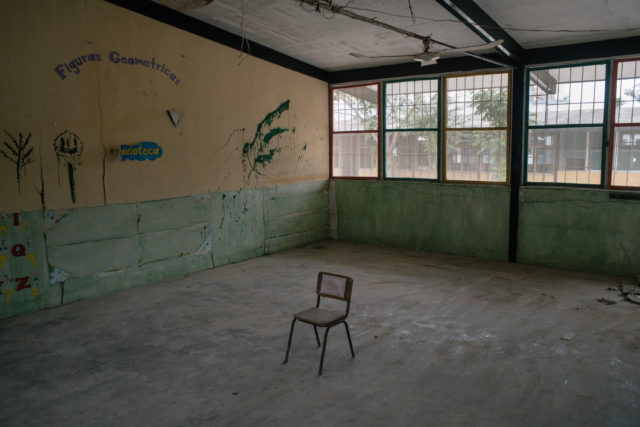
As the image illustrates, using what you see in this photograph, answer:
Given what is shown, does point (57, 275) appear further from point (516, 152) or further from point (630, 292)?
point (630, 292)

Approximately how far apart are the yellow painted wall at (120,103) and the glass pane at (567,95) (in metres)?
4.27

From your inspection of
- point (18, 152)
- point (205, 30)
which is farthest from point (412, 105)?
point (18, 152)

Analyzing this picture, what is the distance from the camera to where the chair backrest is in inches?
150

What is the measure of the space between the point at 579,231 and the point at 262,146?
5.27 metres

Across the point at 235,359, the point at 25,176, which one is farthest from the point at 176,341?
the point at 25,176

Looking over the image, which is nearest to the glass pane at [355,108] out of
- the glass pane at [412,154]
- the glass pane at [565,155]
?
the glass pane at [412,154]

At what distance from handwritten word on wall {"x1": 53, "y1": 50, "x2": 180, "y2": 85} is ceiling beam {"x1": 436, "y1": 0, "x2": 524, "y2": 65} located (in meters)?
3.71

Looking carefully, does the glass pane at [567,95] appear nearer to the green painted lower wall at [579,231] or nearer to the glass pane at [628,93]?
the glass pane at [628,93]

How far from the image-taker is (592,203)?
22.3ft

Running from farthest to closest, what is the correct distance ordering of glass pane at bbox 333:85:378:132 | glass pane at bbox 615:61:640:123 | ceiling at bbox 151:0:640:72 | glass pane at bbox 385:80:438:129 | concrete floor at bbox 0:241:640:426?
glass pane at bbox 333:85:378:132, glass pane at bbox 385:80:438:129, glass pane at bbox 615:61:640:123, ceiling at bbox 151:0:640:72, concrete floor at bbox 0:241:640:426

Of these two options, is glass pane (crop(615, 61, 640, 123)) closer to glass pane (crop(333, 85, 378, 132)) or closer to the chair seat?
glass pane (crop(333, 85, 378, 132))

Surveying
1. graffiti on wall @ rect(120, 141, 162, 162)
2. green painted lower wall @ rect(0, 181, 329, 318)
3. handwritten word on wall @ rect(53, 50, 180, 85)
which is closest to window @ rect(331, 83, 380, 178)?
green painted lower wall @ rect(0, 181, 329, 318)

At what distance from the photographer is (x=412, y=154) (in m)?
8.56

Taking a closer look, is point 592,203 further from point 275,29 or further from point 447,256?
point 275,29
